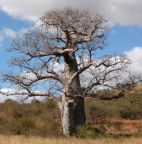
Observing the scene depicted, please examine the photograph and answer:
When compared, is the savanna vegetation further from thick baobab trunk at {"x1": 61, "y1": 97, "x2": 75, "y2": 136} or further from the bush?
thick baobab trunk at {"x1": 61, "y1": 97, "x2": 75, "y2": 136}

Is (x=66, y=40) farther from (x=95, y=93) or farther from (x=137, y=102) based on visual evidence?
(x=137, y=102)

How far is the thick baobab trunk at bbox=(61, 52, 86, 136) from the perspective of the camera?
2273 cm

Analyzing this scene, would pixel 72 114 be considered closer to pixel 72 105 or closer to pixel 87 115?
pixel 72 105

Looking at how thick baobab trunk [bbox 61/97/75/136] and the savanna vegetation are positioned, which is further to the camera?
the savanna vegetation

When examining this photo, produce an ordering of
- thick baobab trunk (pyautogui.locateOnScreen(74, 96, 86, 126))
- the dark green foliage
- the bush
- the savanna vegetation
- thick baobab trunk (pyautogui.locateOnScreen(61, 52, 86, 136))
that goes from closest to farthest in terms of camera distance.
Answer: the bush
thick baobab trunk (pyautogui.locateOnScreen(61, 52, 86, 136))
the savanna vegetation
thick baobab trunk (pyautogui.locateOnScreen(74, 96, 86, 126))
the dark green foliage

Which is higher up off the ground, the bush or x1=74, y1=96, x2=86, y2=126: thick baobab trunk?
x1=74, y1=96, x2=86, y2=126: thick baobab trunk

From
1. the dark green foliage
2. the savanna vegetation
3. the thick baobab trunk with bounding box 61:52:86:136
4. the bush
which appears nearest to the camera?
the bush

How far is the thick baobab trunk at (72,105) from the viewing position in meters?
22.7

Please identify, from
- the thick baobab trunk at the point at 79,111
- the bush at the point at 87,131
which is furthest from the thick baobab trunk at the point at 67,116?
the bush at the point at 87,131

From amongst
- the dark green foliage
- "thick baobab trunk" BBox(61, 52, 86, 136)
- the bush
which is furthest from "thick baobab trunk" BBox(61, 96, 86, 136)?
the bush

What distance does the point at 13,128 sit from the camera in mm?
27922

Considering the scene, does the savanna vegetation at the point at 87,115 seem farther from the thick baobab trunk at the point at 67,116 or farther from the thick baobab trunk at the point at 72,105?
the thick baobab trunk at the point at 72,105

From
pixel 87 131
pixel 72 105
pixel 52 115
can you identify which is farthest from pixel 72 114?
pixel 52 115

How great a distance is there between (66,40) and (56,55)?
809mm
